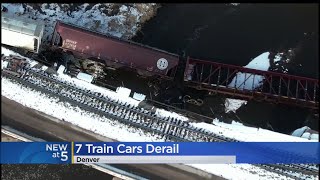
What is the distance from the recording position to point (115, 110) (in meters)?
27.7

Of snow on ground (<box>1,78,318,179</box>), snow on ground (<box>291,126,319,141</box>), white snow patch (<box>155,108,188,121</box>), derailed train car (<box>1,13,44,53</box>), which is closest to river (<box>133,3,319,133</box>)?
snow on ground (<box>291,126,319,141</box>)

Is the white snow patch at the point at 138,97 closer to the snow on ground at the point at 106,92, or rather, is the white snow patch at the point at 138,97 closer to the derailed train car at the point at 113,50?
the snow on ground at the point at 106,92

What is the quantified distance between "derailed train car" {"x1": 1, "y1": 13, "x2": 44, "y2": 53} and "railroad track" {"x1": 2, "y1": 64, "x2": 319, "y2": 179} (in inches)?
61.5

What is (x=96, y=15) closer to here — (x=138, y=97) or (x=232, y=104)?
(x=138, y=97)

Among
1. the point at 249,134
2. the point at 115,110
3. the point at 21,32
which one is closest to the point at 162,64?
the point at 115,110

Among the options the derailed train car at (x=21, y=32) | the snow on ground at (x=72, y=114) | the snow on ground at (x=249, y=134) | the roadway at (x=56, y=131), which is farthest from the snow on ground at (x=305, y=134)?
the derailed train car at (x=21, y=32)

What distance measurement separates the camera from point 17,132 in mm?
26734

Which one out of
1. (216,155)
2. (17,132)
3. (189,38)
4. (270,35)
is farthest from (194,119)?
(17,132)

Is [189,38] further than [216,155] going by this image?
Yes

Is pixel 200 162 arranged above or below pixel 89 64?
below

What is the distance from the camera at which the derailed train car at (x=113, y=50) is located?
27.8 m

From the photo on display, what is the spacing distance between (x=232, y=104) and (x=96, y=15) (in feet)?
32.5

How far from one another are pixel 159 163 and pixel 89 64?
287 inches

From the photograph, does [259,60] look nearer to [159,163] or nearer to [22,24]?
[159,163]
